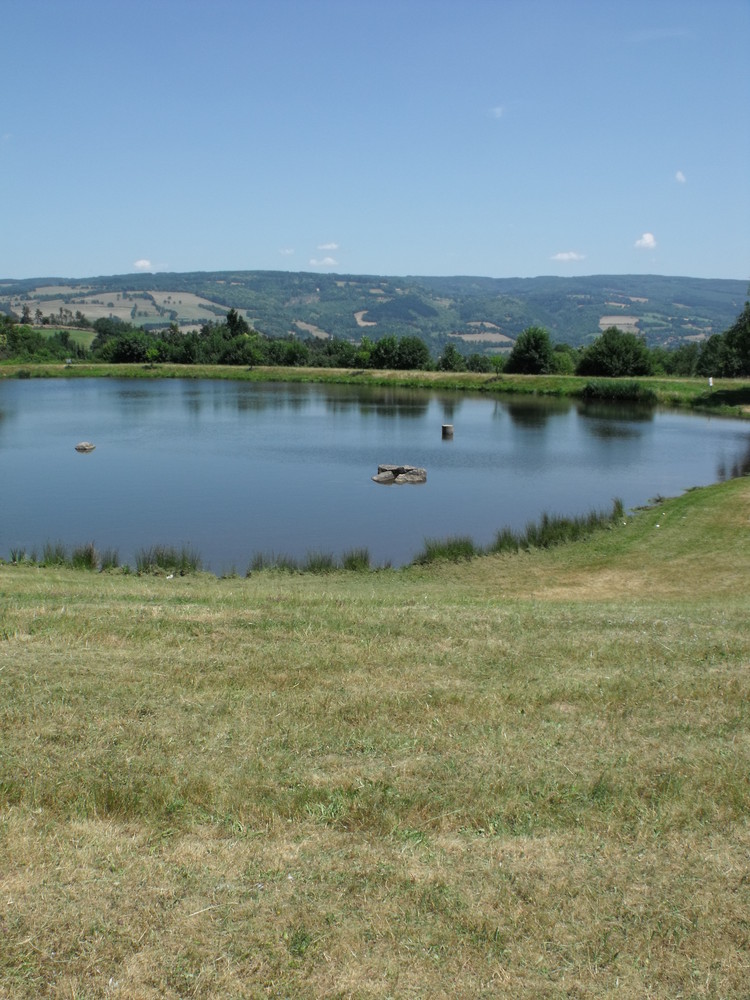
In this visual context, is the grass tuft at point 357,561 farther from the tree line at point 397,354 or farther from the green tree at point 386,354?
the green tree at point 386,354

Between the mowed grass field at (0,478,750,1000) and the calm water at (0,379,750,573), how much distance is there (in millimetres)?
9489

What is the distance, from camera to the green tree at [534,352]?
258 feet

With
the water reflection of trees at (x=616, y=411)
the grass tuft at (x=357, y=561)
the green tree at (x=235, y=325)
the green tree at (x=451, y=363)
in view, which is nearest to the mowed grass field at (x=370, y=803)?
the grass tuft at (x=357, y=561)

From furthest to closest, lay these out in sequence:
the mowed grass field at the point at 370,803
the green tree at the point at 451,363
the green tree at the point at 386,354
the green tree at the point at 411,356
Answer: the green tree at the point at 386,354 < the green tree at the point at 411,356 < the green tree at the point at 451,363 < the mowed grass field at the point at 370,803

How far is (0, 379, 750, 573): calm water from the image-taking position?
21.5 m

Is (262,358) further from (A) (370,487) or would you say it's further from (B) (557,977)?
(B) (557,977)

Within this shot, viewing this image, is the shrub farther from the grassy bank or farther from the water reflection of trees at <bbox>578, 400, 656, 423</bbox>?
the water reflection of trees at <bbox>578, 400, 656, 423</bbox>

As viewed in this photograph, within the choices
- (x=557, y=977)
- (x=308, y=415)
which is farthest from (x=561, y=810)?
(x=308, y=415)

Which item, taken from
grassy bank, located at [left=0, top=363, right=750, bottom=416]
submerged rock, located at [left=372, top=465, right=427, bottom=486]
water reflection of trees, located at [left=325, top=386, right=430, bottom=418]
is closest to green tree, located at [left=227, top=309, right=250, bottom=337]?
grassy bank, located at [left=0, top=363, right=750, bottom=416]

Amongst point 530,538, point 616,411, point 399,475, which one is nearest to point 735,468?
Result: point 399,475

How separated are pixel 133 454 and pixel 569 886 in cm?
3354

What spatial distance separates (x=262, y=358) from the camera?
322ft

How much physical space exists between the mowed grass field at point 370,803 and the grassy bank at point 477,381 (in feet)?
170

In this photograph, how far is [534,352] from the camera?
78750mm
